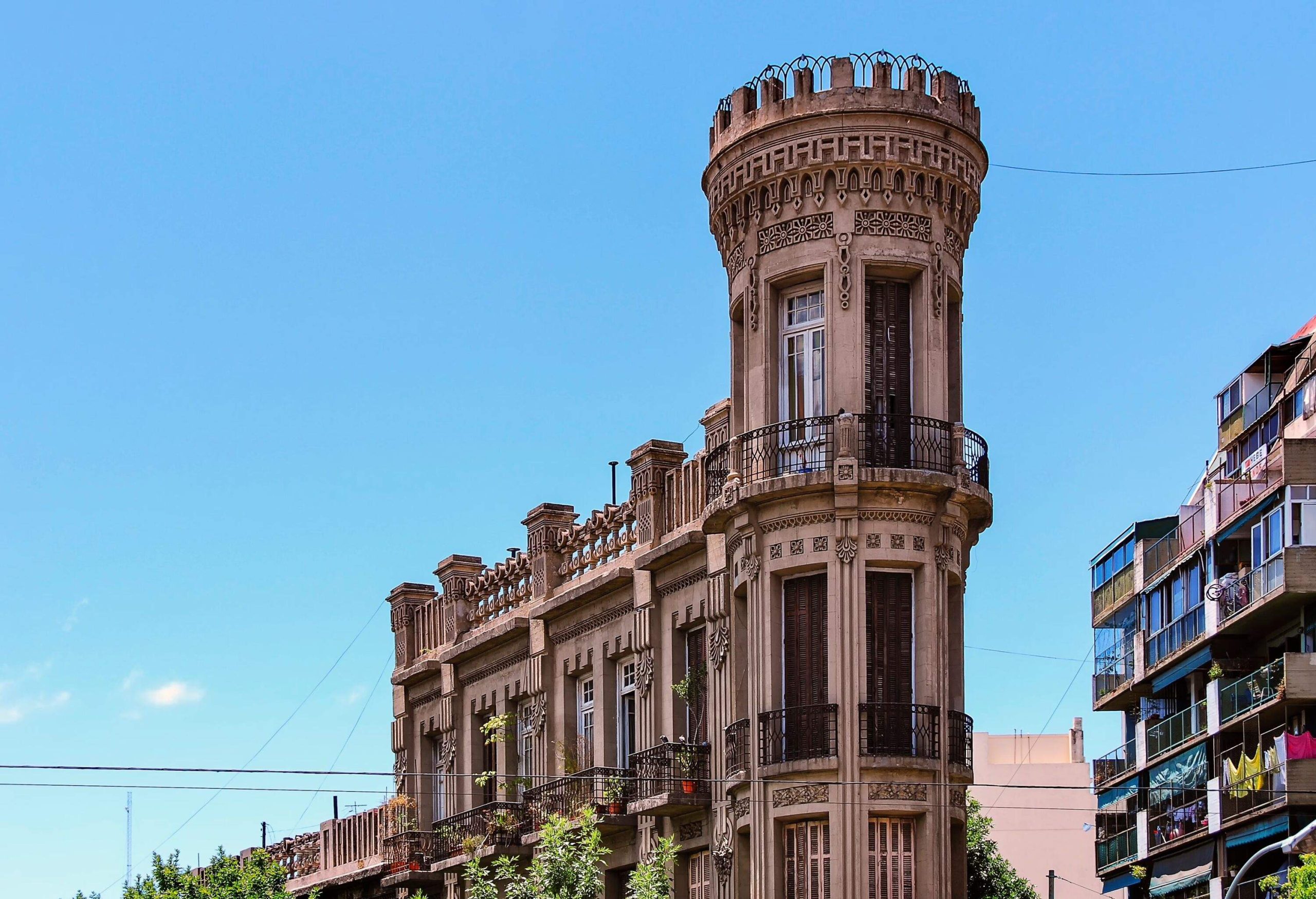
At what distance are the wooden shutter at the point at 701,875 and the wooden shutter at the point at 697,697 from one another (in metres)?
1.89

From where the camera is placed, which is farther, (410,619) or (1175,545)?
(1175,545)

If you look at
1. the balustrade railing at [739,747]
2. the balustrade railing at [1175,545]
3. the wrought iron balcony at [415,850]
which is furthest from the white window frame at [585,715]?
the balustrade railing at [1175,545]

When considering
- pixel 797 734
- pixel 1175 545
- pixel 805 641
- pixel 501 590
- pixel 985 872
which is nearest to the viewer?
pixel 797 734

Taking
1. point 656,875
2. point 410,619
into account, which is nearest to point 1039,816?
point 410,619

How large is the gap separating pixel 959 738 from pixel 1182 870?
28628 mm

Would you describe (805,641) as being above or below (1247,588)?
below

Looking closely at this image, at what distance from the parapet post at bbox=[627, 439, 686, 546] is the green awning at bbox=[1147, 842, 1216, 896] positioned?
2479 centimetres

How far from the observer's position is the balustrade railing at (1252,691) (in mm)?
53594

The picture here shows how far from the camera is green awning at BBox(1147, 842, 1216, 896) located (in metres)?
58.8

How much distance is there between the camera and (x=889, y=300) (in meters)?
35.8

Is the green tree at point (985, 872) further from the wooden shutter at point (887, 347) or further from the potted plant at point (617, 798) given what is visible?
the wooden shutter at point (887, 347)

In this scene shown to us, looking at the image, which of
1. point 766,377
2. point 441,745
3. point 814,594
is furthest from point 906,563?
point 441,745

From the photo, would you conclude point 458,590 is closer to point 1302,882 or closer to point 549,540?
point 549,540

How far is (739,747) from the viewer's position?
115 feet
